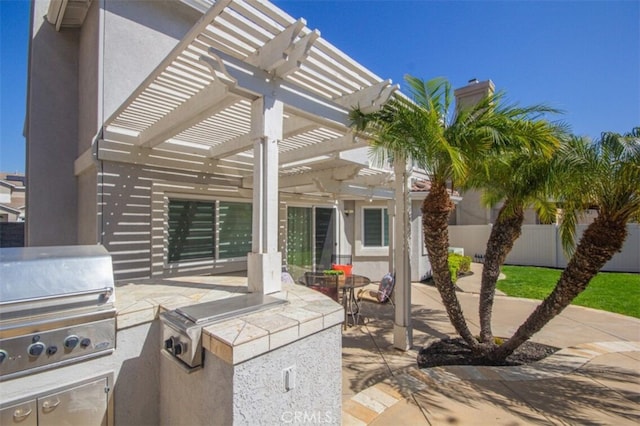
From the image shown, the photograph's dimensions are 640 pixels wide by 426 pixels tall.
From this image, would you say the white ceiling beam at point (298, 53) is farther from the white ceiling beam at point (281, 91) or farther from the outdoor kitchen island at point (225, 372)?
the outdoor kitchen island at point (225, 372)

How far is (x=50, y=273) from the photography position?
2.46 m

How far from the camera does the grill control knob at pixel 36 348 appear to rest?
2.25 meters

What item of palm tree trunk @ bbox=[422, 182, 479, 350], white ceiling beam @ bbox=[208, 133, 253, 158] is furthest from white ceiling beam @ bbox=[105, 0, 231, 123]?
palm tree trunk @ bbox=[422, 182, 479, 350]

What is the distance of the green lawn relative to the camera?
31.8 ft

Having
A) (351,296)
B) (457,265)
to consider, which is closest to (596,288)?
(457,265)

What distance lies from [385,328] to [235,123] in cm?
586

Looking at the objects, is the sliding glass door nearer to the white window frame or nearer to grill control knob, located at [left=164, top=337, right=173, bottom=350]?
the white window frame

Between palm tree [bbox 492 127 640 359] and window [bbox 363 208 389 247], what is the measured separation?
8.68 metres

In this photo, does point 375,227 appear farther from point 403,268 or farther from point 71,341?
point 71,341

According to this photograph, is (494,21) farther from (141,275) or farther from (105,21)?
(141,275)

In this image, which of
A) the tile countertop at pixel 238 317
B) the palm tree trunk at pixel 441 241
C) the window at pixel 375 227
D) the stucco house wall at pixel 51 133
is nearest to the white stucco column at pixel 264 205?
the tile countertop at pixel 238 317

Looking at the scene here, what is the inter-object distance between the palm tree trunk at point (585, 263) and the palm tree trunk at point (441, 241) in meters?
1.10

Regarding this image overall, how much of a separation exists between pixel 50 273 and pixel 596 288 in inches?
657

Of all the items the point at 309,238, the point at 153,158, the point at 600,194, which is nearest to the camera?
the point at 600,194
